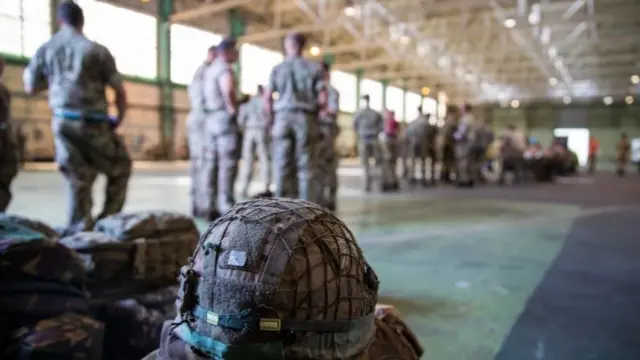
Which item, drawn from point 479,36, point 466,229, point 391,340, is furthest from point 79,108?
point 479,36

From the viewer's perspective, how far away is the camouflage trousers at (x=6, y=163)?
3842 mm

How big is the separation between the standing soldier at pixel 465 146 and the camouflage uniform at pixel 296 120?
22.2 ft

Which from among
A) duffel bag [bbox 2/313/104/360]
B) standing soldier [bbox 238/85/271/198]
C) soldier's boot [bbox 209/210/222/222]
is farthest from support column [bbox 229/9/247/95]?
duffel bag [bbox 2/313/104/360]

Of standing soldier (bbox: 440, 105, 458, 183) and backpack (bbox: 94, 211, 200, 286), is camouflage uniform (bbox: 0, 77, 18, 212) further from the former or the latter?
standing soldier (bbox: 440, 105, 458, 183)

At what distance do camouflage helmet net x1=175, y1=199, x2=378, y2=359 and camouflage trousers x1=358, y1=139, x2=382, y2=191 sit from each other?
7.42 m

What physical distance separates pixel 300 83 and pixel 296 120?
1.09 feet

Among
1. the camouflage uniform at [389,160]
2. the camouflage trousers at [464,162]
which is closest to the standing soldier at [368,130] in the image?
the camouflage uniform at [389,160]

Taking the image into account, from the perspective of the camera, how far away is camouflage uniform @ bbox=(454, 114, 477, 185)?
1066 cm

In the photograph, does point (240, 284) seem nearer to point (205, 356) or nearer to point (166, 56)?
point (205, 356)

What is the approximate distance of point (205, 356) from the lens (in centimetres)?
124

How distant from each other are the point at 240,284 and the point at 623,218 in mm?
6024

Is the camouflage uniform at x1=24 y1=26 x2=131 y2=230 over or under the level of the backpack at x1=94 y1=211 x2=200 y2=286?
over

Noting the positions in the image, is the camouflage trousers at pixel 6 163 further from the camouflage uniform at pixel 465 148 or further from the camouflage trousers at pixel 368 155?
the camouflage uniform at pixel 465 148

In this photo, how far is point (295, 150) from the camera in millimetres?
4688
